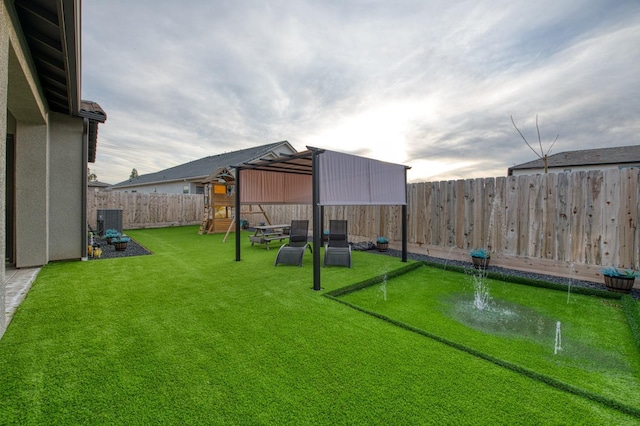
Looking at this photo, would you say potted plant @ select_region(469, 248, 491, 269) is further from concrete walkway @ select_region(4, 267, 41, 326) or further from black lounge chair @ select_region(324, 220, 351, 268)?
concrete walkway @ select_region(4, 267, 41, 326)

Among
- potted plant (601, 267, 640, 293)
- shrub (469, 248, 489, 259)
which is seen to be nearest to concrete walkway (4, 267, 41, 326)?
shrub (469, 248, 489, 259)

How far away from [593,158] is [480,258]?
21.1 m

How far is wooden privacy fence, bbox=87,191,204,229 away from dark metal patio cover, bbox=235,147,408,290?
34.8ft

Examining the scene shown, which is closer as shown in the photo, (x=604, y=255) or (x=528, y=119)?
(x=604, y=255)

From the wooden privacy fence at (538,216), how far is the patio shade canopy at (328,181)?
1448 mm

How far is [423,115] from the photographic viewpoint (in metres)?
8.37

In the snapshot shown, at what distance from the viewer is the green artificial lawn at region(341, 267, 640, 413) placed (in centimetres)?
232

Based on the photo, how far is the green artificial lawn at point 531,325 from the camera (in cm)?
232

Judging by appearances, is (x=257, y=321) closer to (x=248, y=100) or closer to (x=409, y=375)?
(x=409, y=375)

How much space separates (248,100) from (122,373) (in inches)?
413

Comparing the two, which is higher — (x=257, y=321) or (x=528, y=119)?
(x=528, y=119)

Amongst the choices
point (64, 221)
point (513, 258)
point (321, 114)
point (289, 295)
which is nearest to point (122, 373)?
point (289, 295)

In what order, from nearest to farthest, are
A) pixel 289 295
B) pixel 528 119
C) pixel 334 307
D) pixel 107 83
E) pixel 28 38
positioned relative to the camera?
pixel 28 38 < pixel 334 307 < pixel 289 295 < pixel 107 83 < pixel 528 119

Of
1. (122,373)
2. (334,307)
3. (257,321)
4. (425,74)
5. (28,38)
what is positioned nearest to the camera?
(122,373)
